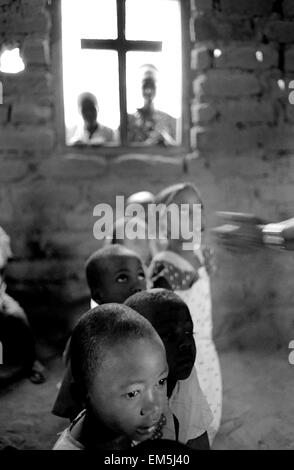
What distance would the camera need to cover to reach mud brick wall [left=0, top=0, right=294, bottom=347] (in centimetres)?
137

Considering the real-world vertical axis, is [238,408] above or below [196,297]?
below

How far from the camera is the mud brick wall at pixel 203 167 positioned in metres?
1.37

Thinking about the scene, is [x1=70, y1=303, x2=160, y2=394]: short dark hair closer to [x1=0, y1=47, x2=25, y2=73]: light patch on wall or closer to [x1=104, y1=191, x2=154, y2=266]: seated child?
[x1=104, y1=191, x2=154, y2=266]: seated child

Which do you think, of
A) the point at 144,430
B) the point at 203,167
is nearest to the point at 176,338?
the point at 144,430

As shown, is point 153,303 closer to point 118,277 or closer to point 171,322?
point 171,322

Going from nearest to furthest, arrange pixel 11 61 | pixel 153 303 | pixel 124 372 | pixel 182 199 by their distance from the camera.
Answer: pixel 124 372, pixel 153 303, pixel 182 199, pixel 11 61

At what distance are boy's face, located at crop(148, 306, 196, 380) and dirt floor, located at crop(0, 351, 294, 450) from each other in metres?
0.43

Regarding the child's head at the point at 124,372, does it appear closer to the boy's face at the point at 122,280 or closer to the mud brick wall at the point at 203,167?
the boy's face at the point at 122,280

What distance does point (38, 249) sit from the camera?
1.39 metres

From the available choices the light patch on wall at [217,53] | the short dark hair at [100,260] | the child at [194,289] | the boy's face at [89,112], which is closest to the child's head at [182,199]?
the child at [194,289]

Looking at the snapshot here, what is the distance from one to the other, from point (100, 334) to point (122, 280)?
310 mm

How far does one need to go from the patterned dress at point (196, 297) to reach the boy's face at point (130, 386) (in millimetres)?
347

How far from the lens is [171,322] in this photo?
786mm
